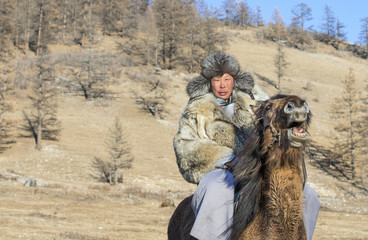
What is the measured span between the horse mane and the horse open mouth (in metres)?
0.23

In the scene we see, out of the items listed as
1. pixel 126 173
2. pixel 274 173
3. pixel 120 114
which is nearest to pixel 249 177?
pixel 274 173

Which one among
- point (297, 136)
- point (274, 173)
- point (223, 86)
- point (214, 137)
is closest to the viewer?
point (297, 136)

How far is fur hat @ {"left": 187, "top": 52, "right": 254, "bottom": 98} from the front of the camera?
14.9 feet

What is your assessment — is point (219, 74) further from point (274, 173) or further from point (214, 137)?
point (274, 173)

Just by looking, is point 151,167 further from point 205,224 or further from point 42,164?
point 205,224

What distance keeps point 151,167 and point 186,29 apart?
135ft

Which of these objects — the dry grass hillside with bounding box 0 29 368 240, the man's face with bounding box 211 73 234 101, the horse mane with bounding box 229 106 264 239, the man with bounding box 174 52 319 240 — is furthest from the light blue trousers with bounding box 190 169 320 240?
the dry grass hillside with bounding box 0 29 368 240

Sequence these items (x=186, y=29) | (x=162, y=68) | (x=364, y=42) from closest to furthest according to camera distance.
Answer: (x=162, y=68), (x=186, y=29), (x=364, y=42)

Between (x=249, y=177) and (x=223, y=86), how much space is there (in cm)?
184

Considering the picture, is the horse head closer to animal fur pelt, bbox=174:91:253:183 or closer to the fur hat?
animal fur pelt, bbox=174:91:253:183

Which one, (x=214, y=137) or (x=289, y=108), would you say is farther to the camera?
(x=214, y=137)

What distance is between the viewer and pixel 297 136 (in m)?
2.51

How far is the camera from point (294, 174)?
2633mm

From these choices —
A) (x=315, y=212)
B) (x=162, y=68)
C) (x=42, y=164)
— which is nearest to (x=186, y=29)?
(x=162, y=68)
